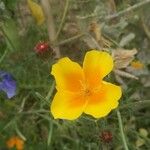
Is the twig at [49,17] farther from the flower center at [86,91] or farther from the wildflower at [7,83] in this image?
the flower center at [86,91]

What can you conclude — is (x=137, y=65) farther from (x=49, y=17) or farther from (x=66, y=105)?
(x=66, y=105)

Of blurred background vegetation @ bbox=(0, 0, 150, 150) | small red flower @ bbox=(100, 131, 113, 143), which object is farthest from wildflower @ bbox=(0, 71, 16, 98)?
small red flower @ bbox=(100, 131, 113, 143)

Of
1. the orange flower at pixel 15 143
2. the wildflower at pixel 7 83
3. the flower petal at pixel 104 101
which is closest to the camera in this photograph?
the flower petal at pixel 104 101

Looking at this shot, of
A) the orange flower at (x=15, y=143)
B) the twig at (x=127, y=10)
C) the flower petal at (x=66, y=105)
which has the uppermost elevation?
the flower petal at (x=66, y=105)

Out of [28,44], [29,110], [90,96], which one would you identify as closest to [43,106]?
[29,110]

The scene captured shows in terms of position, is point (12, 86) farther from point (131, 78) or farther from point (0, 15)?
point (131, 78)

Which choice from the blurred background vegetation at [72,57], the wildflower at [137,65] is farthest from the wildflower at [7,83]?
the wildflower at [137,65]

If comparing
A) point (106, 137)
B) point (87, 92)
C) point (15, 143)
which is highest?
point (87, 92)

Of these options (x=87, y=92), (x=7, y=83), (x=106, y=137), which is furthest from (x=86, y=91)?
(x=7, y=83)
